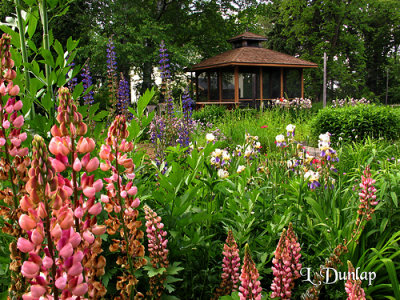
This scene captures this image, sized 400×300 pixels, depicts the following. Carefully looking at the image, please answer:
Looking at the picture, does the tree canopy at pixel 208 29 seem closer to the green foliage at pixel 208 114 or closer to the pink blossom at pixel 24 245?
the green foliage at pixel 208 114

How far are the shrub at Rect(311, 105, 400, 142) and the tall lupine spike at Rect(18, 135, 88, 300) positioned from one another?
852 centimetres

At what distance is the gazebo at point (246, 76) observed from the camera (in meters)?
19.9

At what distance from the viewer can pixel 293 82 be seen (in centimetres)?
2297

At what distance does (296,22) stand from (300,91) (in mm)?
6469

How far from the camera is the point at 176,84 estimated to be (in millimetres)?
24031

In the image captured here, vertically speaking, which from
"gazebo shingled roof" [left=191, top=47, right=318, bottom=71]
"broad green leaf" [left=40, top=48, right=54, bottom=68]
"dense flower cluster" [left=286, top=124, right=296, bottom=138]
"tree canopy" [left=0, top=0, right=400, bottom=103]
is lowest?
"dense flower cluster" [left=286, top=124, right=296, bottom=138]

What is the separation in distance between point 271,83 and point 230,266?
2110 cm

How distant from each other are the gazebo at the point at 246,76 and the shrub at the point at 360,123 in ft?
32.2

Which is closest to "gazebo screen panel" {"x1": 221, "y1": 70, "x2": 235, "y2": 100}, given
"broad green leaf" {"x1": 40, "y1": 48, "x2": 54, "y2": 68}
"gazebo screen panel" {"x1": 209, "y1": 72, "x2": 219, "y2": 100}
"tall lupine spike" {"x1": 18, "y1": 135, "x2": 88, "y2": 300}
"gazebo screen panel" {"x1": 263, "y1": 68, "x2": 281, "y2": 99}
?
"gazebo screen panel" {"x1": 209, "y1": 72, "x2": 219, "y2": 100}

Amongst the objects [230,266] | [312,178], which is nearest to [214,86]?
[312,178]

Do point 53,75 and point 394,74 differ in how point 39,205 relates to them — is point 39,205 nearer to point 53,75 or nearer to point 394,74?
point 53,75

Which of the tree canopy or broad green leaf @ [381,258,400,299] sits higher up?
the tree canopy

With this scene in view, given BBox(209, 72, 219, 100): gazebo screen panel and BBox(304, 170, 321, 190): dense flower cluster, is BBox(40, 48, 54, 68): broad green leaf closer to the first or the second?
BBox(304, 170, 321, 190): dense flower cluster

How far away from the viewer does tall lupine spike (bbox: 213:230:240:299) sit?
1.49 m
